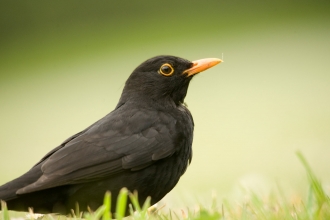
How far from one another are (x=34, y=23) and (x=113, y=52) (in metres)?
2.30

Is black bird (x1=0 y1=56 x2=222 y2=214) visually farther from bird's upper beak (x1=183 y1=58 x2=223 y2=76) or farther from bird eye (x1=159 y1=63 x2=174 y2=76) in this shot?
bird eye (x1=159 y1=63 x2=174 y2=76)

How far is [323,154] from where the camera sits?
278 inches

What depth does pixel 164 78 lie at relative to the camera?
18.1ft

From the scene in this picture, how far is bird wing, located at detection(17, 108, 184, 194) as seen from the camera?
14.8 feet

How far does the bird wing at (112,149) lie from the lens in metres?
4.50

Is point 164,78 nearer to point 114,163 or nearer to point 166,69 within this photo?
point 166,69

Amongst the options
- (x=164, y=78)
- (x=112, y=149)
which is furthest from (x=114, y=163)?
(x=164, y=78)

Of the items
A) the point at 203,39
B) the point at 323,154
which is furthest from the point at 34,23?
the point at 323,154

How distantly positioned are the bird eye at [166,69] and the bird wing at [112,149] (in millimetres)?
470

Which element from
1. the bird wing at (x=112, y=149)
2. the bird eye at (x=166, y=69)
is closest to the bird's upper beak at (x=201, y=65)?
the bird eye at (x=166, y=69)

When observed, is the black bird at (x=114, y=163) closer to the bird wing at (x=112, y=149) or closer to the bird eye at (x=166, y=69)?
the bird wing at (x=112, y=149)

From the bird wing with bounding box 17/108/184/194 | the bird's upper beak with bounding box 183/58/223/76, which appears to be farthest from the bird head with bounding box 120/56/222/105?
the bird wing with bounding box 17/108/184/194

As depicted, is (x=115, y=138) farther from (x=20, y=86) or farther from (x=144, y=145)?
(x=20, y=86)

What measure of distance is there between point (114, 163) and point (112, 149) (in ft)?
0.49
